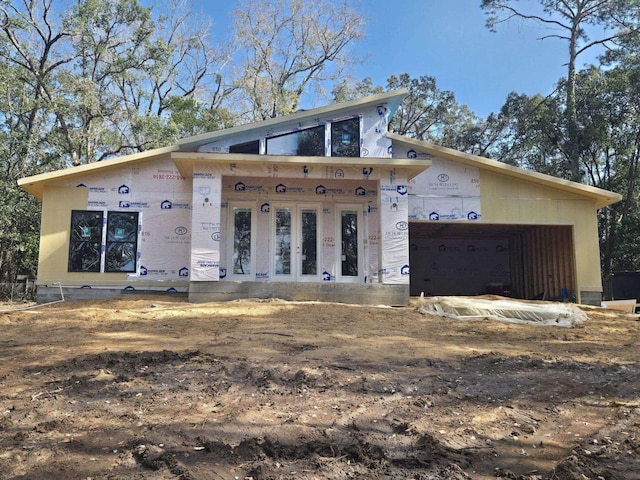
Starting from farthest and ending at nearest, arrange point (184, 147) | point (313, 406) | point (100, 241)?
1. point (100, 241)
2. point (184, 147)
3. point (313, 406)

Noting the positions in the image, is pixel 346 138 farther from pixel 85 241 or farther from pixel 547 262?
pixel 547 262

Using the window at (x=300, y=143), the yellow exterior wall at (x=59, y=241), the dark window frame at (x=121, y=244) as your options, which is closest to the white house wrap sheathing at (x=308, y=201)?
the window at (x=300, y=143)

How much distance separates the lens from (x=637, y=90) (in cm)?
2030

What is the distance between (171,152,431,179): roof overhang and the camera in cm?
1064

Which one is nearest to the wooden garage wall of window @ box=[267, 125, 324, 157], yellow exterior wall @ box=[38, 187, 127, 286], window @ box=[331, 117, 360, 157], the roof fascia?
the roof fascia

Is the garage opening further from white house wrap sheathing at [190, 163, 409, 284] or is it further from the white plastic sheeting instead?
the white plastic sheeting

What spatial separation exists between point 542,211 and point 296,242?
705 centimetres

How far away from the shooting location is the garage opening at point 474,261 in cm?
1702

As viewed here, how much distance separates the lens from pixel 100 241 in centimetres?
1206

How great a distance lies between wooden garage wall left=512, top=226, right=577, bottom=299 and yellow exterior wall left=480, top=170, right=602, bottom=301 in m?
0.33

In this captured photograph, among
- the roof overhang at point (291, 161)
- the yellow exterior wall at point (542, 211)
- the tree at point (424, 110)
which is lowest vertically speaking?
the yellow exterior wall at point (542, 211)

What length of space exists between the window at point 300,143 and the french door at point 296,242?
57.3 inches

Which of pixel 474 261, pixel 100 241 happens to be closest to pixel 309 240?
pixel 100 241

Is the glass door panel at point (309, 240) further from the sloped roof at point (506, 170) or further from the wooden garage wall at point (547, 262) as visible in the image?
the wooden garage wall at point (547, 262)
